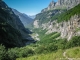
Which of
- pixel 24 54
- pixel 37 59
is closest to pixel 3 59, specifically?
pixel 37 59

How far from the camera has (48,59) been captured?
104 m

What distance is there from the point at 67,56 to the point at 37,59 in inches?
818

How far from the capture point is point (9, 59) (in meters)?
129

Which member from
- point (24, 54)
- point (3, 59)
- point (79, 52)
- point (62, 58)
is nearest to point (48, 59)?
point (62, 58)

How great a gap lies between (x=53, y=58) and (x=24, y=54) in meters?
85.4

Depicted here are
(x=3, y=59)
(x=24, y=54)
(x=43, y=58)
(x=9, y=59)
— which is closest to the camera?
(x=43, y=58)

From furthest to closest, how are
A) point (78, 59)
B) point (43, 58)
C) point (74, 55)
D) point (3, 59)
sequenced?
point (3, 59)
point (43, 58)
point (74, 55)
point (78, 59)

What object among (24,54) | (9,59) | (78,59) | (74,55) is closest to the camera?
(78,59)

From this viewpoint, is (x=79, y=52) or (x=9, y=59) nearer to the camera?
(x=79, y=52)

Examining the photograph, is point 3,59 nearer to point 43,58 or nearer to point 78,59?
point 43,58

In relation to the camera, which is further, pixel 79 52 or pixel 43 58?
pixel 43 58

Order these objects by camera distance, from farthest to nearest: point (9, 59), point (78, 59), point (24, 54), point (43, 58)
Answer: point (24, 54), point (9, 59), point (43, 58), point (78, 59)

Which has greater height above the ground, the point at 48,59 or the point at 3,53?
the point at 3,53

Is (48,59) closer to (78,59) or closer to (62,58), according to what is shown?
(62,58)
